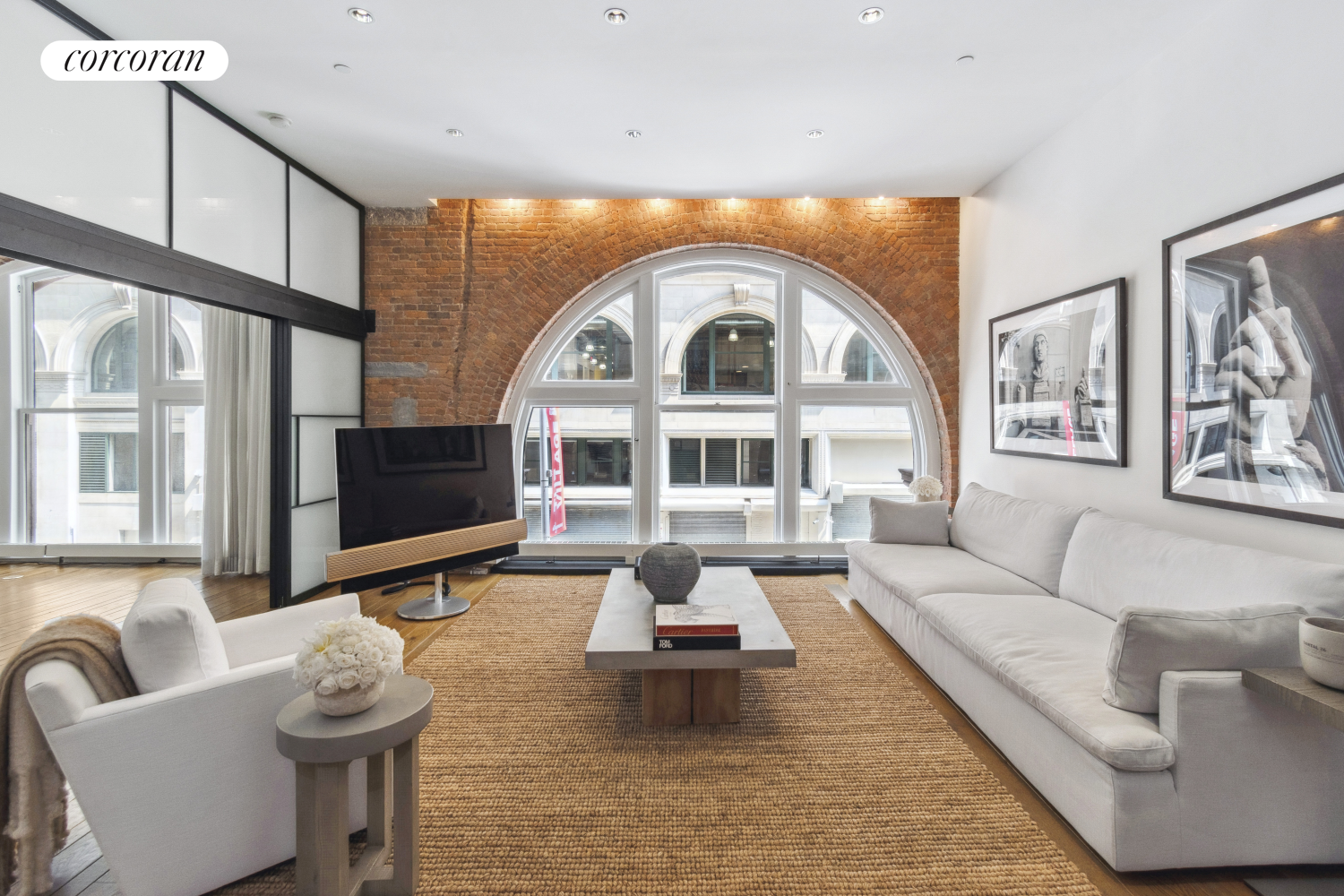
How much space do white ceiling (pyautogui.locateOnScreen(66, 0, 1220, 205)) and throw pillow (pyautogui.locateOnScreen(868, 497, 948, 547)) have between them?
229 centimetres

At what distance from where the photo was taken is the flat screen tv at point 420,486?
3.48 meters

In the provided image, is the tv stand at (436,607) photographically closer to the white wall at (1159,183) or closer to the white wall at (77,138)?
the white wall at (77,138)

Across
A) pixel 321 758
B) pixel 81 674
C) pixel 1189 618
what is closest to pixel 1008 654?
pixel 1189 618

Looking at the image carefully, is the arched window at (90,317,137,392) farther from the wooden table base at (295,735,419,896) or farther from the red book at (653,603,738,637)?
the red book at (653,603,738,637)

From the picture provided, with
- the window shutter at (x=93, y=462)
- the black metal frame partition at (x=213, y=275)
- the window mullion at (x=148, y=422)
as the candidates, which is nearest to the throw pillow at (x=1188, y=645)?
the black metal frame partition at (x=213, y=275)

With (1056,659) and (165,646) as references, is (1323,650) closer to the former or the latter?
(1056,659)

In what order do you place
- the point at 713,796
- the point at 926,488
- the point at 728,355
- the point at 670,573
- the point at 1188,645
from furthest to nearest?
the point at 728,355 → the point at 926,488 → the point at 670,573 → the point at 713,796 → the point at 1188,645

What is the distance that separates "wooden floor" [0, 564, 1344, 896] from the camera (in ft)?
5.28

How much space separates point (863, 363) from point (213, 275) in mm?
4476

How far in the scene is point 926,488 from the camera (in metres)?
4.31

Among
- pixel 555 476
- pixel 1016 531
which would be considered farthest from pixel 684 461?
pixel 1016 531

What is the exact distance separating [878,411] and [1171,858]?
373cm

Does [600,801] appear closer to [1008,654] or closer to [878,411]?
[1008,654]

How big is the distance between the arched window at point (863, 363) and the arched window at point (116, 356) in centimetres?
634
